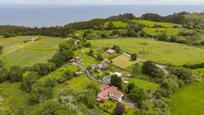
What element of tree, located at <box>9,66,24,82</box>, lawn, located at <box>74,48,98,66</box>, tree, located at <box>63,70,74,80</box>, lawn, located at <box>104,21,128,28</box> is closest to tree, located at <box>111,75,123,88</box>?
tree, located at <box>63,70,74,80</box>

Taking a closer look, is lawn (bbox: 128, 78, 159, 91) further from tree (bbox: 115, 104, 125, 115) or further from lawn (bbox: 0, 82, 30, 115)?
lawn (bbox: 0, 82, 30, 115)

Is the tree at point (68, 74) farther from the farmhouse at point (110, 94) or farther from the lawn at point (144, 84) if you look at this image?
the lawn at point (144, 84)

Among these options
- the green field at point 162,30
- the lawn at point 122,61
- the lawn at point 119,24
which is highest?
the lawn at point 119,24

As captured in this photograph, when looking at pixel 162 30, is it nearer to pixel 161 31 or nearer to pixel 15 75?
pixel 161 31

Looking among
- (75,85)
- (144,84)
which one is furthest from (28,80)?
(144,84)

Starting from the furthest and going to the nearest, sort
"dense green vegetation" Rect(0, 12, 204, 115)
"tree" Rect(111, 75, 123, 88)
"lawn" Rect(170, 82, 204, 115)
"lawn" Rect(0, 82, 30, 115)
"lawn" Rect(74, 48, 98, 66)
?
"lawn" Rect(74, 48, 98, 66)
"tree" Rect(111, 75, 123, 88)
"lawn" Rect(0, 82, 30, 115)
"dense green vegetation" Rect(0, 12, 204, 115)
"lawn" Rect(170, 82, 204, 115)

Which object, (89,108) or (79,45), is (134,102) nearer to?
(89,108)

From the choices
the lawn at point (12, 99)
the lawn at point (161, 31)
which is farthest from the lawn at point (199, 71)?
the lawn at point (161, 31)

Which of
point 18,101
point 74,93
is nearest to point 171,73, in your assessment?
point 74,93
